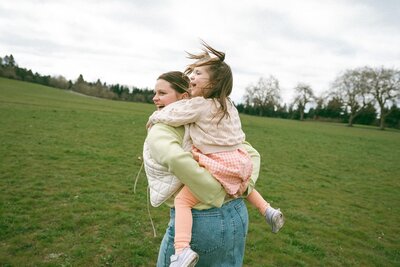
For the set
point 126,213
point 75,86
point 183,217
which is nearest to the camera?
point 183,217

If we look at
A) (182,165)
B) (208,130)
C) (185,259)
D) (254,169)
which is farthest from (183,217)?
(254,169)

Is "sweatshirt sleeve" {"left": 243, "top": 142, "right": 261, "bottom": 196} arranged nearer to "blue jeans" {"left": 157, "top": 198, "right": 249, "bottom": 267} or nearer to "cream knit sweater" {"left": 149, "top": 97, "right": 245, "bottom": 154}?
"blue jeans" {"left": 157, "top": 198, "right": 249, "bottom": 267}

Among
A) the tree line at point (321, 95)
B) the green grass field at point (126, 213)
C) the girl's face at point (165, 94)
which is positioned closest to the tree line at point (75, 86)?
the tree line at point (321, 95)

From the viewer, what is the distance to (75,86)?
340ft

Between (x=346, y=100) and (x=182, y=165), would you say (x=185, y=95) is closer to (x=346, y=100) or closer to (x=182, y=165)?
(x=182, y=165)

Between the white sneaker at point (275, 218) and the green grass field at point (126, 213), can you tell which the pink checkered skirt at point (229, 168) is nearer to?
the white sneaker at point (275, 218)

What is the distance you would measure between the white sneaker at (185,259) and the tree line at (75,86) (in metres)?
85.1

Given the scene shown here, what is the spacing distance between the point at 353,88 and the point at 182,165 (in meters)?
72.4

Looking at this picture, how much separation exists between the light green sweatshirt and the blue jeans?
89 mm

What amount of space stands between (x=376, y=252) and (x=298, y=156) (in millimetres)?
11475

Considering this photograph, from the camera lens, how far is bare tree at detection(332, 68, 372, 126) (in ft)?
208

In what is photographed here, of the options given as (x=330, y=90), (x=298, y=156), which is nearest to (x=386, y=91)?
(x=330, y=90)

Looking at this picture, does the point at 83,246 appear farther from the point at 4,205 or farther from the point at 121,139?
the point at 121,139

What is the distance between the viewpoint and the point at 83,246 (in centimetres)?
505
